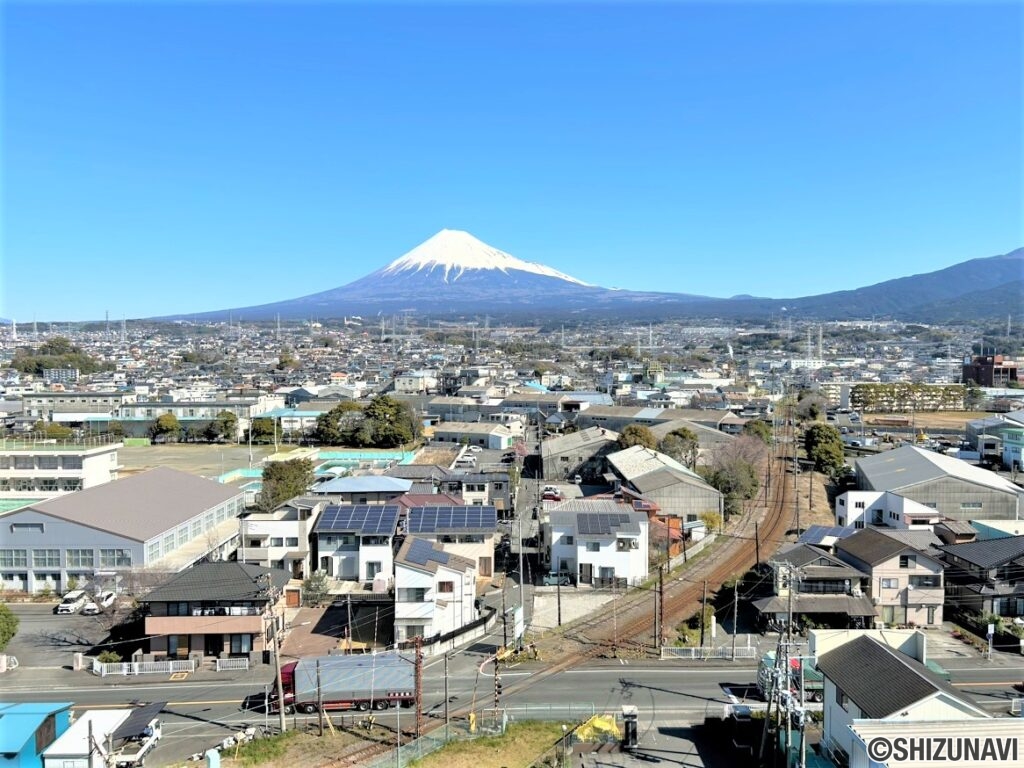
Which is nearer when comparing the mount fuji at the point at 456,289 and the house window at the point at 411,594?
the house window at the point at 411,594

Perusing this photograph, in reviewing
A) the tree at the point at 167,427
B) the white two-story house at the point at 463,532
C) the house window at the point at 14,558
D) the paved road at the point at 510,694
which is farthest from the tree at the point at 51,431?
the paved road at the point at 510,694

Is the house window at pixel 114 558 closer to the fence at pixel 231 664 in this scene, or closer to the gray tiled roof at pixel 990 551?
the fence at pixel 231 664

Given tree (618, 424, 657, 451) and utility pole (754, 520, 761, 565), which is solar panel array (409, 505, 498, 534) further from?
tree (618, 424, 657, 451)

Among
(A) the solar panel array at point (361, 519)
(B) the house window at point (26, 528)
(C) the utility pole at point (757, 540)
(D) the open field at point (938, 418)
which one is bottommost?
(C) the utility pole at point (757, 540)

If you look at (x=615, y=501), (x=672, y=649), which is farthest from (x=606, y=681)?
(x=615, y=501)

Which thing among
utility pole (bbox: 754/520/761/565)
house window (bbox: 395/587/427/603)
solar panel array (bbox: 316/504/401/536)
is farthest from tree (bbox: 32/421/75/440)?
utility pole (bbox: 754/520/761/565)

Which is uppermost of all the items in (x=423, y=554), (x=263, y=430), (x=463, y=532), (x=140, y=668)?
(x=423, y=554)

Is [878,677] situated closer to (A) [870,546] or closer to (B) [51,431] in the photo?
(A) [870,546]

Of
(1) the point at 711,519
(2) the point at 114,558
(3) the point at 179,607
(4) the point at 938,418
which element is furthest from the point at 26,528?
(4) the point at 938,418
